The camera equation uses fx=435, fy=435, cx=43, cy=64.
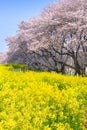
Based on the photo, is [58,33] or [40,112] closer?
[40,112]

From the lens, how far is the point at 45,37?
40.4 metres

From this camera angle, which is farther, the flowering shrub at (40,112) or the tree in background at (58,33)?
the tree in background at (58,33)

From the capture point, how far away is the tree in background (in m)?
36.8

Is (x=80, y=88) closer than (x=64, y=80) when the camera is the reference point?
Yes

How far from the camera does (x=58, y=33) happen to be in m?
38.8

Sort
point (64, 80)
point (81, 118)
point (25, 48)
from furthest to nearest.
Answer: point (25, 48)
point (64, 80)
point (81, 118)

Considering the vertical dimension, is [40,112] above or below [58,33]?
below

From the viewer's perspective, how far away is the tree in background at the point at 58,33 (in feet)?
121

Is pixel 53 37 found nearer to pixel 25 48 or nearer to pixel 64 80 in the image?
pixel 25 48

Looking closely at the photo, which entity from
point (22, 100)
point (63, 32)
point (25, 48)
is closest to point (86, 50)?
point (63, 32)

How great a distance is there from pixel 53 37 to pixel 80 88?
27.6 m

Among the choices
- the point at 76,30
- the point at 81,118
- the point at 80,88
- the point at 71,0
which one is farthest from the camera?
the point at 71,0

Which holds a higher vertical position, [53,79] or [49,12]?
[49,12]

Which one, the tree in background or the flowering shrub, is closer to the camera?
the flowering shrub
